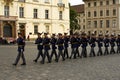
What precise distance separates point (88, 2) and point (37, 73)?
89806 millimetres

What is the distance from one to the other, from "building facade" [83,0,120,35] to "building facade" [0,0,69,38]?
2894 cm

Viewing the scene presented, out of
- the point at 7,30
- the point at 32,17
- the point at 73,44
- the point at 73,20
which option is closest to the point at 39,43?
the point at 73,44

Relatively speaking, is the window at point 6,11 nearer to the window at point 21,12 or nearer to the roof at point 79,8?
the window at point 21,12

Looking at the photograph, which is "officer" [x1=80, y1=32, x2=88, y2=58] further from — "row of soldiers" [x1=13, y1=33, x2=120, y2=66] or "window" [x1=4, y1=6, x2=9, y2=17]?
"window" [x1=4, y1=6, x2=9, y2=17]

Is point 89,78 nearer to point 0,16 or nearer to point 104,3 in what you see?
point 0,16

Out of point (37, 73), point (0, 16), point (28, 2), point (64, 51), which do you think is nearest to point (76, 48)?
point (64, 51)

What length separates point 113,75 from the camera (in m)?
14.4

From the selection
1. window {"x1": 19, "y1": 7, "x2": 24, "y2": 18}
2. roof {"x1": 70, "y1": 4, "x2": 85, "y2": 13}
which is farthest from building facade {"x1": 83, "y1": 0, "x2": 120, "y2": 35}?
window {"x1": 19, "y1": 7, "x2": 24, "y2": 18}

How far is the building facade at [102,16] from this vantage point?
9656cm

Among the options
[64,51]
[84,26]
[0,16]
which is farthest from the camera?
[84,26]

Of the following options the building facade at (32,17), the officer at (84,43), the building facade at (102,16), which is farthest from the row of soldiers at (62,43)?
the building facade at (102,16)

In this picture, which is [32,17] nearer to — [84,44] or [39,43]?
[84,44]

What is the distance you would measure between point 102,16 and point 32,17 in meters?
40.5

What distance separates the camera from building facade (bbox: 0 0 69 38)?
195ft
